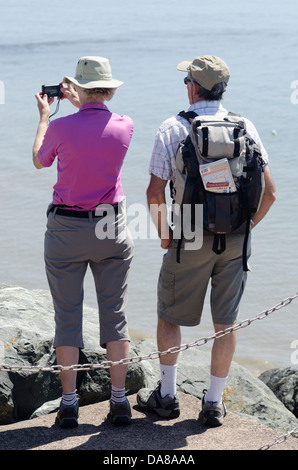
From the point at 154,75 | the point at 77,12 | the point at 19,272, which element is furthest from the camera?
the point at 77,12

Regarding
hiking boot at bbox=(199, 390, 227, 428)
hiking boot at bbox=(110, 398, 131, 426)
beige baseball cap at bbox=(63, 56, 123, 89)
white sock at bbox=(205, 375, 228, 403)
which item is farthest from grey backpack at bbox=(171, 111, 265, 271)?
hiking boot at bbox=(110, 398, 131, 426)

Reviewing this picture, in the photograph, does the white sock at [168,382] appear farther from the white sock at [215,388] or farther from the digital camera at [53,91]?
the digital camera at [53,91]

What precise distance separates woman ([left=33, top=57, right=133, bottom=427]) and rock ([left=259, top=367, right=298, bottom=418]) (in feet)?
6.94

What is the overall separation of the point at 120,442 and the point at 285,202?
24.1 ft

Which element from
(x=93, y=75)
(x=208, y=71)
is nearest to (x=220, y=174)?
(x=208, y=71)

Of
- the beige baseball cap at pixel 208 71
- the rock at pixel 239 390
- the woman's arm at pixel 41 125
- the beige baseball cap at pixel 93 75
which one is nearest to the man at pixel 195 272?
the beige baseball cap at pixel 208 71

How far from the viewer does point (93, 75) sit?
3.98 metres

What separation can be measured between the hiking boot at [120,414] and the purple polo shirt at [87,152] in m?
1.10

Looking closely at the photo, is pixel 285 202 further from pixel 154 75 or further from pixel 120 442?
pixel 154 75

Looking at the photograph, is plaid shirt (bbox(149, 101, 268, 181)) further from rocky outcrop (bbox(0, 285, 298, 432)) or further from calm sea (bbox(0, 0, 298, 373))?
calm sea (bbox(0, 0, 298, 373))

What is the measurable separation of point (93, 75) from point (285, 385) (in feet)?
10.4

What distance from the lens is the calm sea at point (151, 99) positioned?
821 cm

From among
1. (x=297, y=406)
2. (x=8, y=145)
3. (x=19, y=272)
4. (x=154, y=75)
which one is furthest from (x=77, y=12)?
(x=297, y=406)
